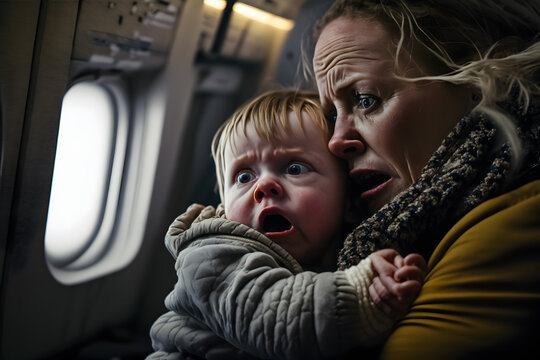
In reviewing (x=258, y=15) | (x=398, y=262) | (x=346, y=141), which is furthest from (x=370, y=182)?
(x=258, y=15)

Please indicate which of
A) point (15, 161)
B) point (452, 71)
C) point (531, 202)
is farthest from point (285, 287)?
point (15, 161)

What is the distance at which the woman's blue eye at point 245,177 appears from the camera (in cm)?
111

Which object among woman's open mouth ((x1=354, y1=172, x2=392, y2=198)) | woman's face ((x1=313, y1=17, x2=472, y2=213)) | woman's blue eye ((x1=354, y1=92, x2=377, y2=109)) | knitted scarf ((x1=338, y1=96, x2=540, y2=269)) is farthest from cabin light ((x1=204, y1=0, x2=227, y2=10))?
knitted scarf ((x1=338, y1=96, x2=540, y2=269))

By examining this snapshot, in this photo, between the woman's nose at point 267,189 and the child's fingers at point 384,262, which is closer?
the child's fingers at point 384,262

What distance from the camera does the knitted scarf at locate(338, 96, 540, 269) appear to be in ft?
2.98

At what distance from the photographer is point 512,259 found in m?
0.79

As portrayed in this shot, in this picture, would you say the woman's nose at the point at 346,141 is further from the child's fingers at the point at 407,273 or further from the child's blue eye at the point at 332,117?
the child's fingers at the point at 407,273

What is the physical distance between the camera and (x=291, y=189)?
1043 millimetres

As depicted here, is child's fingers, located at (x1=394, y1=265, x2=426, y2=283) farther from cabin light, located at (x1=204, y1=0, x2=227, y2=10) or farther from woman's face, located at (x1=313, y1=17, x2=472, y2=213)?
cabin light, located at (x1=204, y1=0, x2=227, y2=10)

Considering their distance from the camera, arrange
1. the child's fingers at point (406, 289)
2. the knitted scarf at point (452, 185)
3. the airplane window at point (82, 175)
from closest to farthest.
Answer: the child's fingers at point (406, 289), the knitted scarf at point (452, 185), the airplane window at point (82, 175)

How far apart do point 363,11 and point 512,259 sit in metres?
0.67

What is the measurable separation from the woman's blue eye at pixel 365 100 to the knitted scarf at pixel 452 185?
191mm

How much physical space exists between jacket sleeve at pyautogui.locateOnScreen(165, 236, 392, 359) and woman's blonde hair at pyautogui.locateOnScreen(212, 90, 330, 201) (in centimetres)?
30

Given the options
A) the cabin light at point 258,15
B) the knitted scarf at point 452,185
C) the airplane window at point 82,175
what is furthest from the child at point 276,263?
the airplane window at point 82,175
